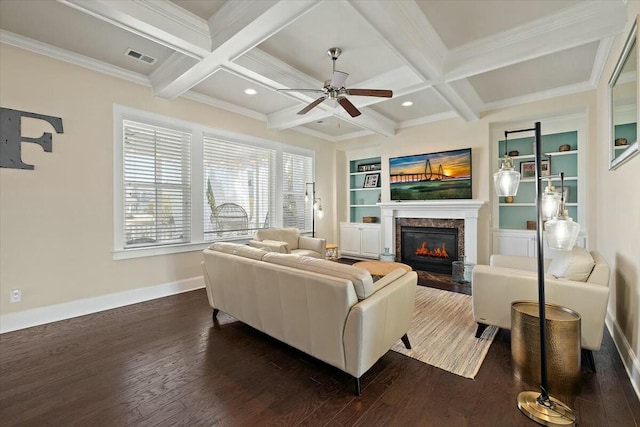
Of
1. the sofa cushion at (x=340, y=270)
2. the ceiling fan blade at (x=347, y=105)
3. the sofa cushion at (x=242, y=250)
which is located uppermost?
the ceiling fan blade at (x=347, y=105)

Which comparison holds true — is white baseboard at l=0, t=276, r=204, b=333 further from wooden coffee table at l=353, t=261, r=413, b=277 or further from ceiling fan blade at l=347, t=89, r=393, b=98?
ceiling fan blade at l=347, t=89, r=393, b=98

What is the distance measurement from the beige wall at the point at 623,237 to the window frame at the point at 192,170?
478cm

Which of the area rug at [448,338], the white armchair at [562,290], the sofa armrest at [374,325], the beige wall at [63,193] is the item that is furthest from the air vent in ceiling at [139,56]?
the white armchair at [562,290]

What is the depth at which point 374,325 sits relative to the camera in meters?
1.87

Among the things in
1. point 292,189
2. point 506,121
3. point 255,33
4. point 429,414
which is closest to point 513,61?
point 506,121

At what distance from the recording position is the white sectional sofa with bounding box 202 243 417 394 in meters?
1.81

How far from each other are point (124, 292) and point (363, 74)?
13.9 feet

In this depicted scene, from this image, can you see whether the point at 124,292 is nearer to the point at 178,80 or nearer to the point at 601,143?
the point at 178,80

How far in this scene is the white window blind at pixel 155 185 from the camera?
12.3 ft

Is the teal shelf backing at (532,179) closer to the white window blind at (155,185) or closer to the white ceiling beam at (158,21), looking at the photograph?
the white ceiling beam at (158,21)

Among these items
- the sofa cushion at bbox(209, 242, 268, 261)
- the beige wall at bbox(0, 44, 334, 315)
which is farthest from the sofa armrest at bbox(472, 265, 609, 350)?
the beige wall at bbox(0, 44, 334, 315)

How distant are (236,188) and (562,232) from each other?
178 inches

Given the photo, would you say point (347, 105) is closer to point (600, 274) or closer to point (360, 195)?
point (600, 274)

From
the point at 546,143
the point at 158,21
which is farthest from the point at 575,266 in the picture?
the point at 158,21
